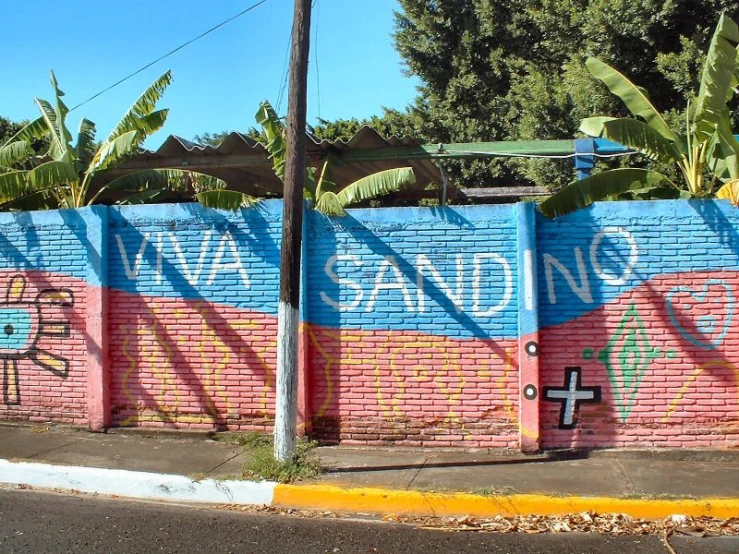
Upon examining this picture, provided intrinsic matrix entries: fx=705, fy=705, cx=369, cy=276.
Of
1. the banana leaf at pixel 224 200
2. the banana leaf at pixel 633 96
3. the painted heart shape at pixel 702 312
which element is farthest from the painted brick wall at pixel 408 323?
the banana leaf at pixel 633 96

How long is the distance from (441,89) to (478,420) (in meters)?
12.5

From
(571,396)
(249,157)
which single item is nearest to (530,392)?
(571,396)

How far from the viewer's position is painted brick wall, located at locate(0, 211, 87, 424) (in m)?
8.58

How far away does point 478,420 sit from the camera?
7.58m

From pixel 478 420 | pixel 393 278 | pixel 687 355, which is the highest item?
pixel 393 278

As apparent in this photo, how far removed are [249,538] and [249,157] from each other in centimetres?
578

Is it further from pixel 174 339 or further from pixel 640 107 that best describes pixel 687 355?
pixel 174 339

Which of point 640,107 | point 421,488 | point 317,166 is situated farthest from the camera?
point 317,166

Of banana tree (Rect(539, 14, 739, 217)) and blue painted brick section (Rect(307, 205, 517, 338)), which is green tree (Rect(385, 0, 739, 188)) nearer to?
banana tree (Rect(539, 14, 739, 217))

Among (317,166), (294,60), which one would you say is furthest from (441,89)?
(294,60)

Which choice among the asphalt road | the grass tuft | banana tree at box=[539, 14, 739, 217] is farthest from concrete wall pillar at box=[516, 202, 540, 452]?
the grass tuft

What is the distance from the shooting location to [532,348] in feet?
24.2

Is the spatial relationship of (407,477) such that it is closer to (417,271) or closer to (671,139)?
(417,271)

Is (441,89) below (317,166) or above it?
above
